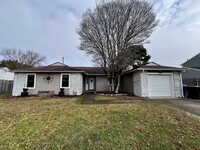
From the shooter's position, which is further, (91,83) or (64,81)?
(91,83)

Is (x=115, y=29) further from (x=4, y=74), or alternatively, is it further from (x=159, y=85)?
(x=4, y=74)

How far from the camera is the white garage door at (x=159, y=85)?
1235 cm

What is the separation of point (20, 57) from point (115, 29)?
894 inches

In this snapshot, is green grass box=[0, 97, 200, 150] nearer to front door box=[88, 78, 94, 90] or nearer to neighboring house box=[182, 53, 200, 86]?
front door box=[88, 78, 94, 90]

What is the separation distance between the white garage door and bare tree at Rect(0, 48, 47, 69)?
83.1ft

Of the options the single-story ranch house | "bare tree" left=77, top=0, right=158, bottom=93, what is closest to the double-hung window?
the single-story ranch house

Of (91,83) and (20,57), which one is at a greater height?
(20,57)

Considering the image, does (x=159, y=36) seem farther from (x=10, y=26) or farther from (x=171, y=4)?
(x=10, y=26)

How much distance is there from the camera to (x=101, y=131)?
4.34 m

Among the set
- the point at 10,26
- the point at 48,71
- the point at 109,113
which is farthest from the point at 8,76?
the point at 109,113

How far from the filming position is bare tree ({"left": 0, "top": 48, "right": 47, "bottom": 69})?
2672 cm

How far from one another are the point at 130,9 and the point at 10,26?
13190 mm

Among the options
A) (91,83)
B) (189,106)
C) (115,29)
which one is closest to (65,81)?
(91,83)

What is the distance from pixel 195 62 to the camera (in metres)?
25.2
